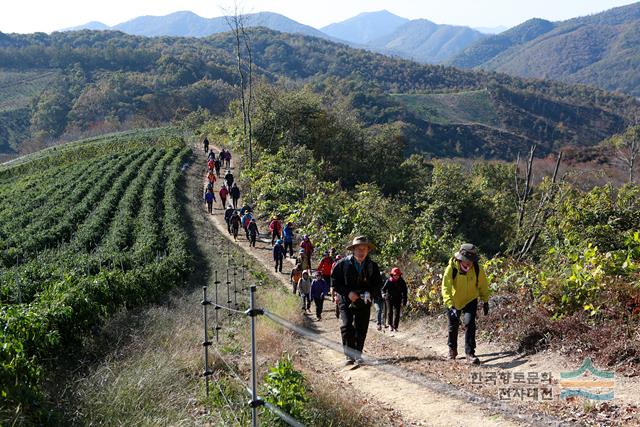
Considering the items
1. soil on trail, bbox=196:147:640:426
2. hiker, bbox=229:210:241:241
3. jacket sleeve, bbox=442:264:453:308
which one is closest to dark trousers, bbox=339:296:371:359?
soil on trail, bbox=196:147:640:426

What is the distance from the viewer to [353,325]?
693 centimetres

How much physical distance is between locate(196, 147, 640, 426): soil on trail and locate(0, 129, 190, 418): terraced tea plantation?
11.7 ft

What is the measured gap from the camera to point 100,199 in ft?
95.9

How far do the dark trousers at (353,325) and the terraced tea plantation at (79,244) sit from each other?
11.0 ft

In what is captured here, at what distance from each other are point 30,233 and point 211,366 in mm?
20178

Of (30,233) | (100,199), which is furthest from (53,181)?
(30,233)

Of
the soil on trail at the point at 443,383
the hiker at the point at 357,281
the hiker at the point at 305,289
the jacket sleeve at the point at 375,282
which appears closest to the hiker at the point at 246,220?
the hiker at the point at 305,289

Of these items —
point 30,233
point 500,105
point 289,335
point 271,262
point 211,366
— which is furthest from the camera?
point 500,105

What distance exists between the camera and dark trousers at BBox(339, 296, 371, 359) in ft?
21.9

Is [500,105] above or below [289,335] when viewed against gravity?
above

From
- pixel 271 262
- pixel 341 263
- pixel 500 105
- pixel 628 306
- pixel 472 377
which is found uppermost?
pixel 500 105

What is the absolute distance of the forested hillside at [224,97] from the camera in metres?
96.8

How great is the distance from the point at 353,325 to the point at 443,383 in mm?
1300

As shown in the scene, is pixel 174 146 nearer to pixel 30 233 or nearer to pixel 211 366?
pixel 30 233
